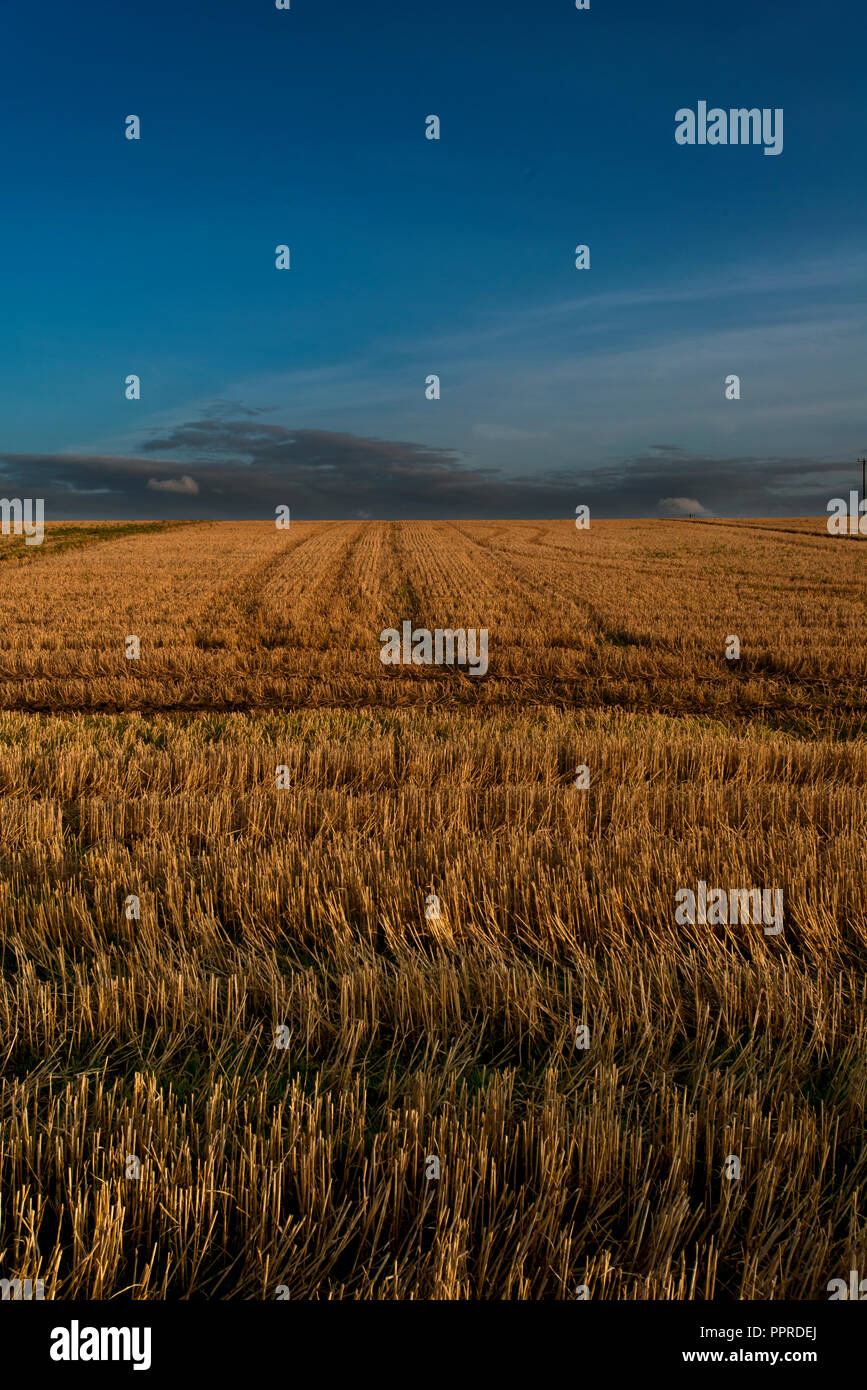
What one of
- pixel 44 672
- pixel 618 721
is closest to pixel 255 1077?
pixel 618 721

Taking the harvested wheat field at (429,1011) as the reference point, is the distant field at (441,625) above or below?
above

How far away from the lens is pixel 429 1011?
11.8 feet

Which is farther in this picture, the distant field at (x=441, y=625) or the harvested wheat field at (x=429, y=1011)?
the distant field at (x=441, y=625)

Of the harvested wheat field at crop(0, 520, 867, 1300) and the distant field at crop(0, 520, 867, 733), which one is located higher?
the distant field at crop(0, 520, 867, 733)

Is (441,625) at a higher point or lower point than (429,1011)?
higher

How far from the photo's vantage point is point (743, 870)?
492cm

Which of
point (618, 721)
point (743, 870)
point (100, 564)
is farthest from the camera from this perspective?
point (100, 564)

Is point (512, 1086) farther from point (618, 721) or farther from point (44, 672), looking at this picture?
point (44, 672)

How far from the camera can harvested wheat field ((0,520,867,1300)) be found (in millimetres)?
2436

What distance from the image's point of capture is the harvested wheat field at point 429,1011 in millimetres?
2436

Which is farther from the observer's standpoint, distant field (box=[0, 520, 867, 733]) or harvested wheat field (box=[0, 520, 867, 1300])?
distant field (box=[0, 520, 867, 733])

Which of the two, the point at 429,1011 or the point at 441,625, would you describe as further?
the point at 441,625

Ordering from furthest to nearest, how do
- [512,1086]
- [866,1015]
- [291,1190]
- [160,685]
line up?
[160,685]
[866,1015]
[512,1086]
[291,1190]

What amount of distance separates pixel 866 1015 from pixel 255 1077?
270 centimetres
